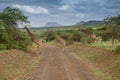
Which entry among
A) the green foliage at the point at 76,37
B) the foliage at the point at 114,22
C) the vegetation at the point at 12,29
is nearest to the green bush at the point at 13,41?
the vegetation at the point at 12,29

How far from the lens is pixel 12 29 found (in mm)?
41500

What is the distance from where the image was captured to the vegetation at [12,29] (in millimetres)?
39019

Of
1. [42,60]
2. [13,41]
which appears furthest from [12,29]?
[42,60]

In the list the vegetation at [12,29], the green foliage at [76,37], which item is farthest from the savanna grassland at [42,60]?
the green foliage at [76,37]

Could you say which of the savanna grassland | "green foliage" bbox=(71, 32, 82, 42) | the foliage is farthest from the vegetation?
"green foliage" bbox=(71, 32, 82, 42)

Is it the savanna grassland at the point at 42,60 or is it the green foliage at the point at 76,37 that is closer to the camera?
the savanna grassland at the point at 42,60

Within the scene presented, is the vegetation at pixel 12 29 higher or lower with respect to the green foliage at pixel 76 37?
higher

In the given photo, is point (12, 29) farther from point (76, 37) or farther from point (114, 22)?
point (76, 37)

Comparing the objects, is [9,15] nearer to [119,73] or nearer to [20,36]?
[20,36]

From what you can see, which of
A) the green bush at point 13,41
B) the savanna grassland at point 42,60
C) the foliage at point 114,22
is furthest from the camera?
the foliage at point 114,22

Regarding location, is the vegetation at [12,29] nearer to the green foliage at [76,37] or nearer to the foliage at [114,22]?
the foliage at [114,22]

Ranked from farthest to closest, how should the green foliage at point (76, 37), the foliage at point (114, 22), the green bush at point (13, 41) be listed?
the green foliage at point (76, 37), the foliage at point (114, 22), the green bush at point (13, 41)

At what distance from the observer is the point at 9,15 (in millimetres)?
41750

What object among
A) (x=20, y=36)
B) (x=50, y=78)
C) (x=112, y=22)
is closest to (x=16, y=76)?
(x=50, y=78)
